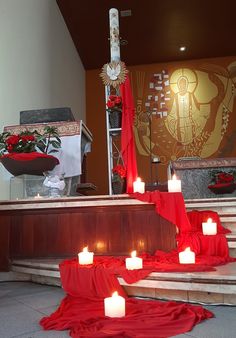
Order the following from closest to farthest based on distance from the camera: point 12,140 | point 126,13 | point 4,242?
1. point 4,242
2. point 12,140
3. point 126,13

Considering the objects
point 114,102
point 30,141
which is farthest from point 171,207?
point 30,141

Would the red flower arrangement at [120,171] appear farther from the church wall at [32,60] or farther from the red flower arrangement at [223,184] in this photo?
the red flower arrangement at [223,184]

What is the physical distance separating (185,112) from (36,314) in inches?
261

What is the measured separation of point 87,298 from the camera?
1.99 meters

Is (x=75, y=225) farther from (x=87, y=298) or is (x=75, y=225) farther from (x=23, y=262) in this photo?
(x=87, y=298)

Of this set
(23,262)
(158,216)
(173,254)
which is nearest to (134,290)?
(173,254)

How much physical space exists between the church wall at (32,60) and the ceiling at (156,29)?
443 millimetres

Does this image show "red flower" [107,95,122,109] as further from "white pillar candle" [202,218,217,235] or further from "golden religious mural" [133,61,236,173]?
"golden religious mural" [133,61,236,173]

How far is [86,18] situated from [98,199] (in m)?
5.11

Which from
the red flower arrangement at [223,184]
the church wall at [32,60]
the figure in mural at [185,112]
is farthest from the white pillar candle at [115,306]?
the figure in mural at [185,112]

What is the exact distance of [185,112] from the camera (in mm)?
7816

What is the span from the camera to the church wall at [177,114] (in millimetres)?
7621

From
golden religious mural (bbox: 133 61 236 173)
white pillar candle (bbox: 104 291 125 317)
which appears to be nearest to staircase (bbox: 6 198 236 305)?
white pillar candle (bbox: 104 291 125 317)

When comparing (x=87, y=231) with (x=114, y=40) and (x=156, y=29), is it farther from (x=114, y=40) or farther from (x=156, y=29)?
(x=156, y=29)
